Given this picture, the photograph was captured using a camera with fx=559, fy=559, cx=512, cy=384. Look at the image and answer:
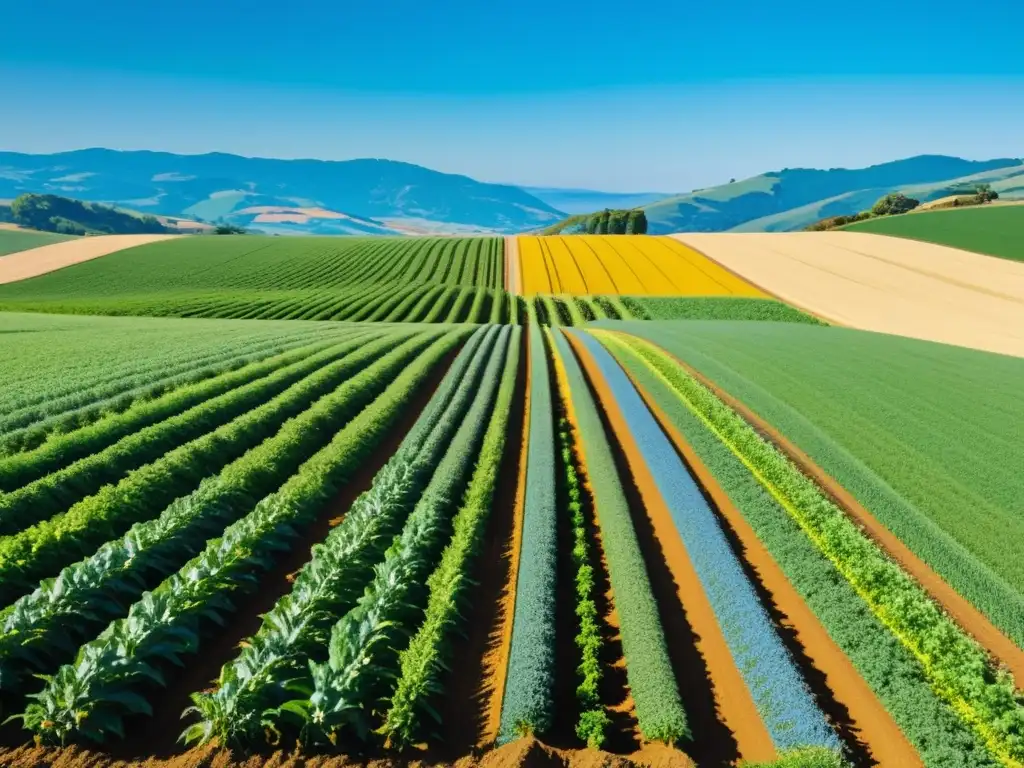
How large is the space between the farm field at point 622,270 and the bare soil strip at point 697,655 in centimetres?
5188

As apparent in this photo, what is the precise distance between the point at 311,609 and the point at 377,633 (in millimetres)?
1392

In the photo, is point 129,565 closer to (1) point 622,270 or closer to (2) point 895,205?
(1) point 622,270

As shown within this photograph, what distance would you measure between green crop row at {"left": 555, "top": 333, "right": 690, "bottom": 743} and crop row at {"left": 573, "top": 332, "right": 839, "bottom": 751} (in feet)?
4.49

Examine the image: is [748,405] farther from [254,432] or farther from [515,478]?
[254,432]

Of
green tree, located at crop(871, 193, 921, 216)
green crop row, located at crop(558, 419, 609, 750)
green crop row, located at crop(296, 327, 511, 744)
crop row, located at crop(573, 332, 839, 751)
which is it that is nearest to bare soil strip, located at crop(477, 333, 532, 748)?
green crop row, located at crop(558, 419, 609, 750)

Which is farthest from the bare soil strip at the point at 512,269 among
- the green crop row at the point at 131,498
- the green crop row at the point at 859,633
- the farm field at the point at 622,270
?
the green crop row at the point at 859,633

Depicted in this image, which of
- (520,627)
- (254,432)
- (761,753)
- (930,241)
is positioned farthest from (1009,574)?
(930,241)

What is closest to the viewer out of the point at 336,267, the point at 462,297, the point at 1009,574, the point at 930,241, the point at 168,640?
the point at 168,640

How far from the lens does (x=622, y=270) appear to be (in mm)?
75688

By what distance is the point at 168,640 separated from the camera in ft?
31.3

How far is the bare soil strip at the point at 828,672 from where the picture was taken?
347 inches

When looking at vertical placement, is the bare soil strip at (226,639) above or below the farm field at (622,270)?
below

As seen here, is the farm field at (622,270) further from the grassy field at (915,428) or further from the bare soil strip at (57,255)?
the bare soil strip at (57,255)

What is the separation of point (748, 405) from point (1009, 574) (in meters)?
11.6
